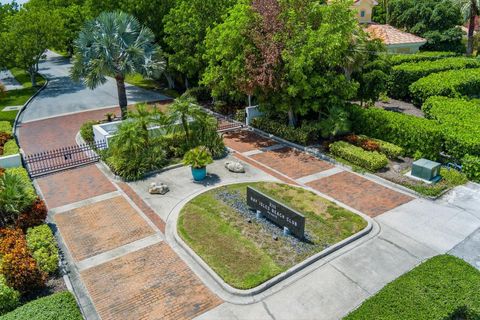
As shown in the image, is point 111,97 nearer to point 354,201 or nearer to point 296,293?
point 354,201

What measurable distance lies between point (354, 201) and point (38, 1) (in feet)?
219

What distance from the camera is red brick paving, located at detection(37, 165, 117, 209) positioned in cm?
1775

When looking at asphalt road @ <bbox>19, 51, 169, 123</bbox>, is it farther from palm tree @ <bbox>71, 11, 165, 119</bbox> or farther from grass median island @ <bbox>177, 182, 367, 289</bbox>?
grass median island @ <bbox>177, 182, 367, 289</bbox>

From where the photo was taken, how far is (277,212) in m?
14.4

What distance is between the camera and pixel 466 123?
806 inches

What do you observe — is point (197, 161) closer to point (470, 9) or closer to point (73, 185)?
point (73, 185)

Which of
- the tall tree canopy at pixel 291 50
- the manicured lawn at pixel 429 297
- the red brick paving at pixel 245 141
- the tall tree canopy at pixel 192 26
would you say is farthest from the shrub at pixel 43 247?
the tall tree canopy at pixel 192 26

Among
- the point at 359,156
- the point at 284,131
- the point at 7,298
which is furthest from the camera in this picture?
the point at 284,131

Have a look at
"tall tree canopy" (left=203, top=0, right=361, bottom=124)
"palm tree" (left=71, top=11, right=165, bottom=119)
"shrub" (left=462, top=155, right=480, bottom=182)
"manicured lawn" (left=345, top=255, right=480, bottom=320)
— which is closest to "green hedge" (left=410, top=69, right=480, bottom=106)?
"tall tree canopy" (left=203, top=0, right=361, bottom=124)

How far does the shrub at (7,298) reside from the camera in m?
10.7

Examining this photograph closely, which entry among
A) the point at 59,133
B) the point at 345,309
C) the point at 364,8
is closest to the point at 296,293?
the point at 345,309

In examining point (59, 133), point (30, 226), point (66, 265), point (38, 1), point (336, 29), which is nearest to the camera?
point (66, 265)

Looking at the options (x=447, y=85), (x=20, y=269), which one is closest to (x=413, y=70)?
(x=447, y=85)

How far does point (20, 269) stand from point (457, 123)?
21.2 metres
